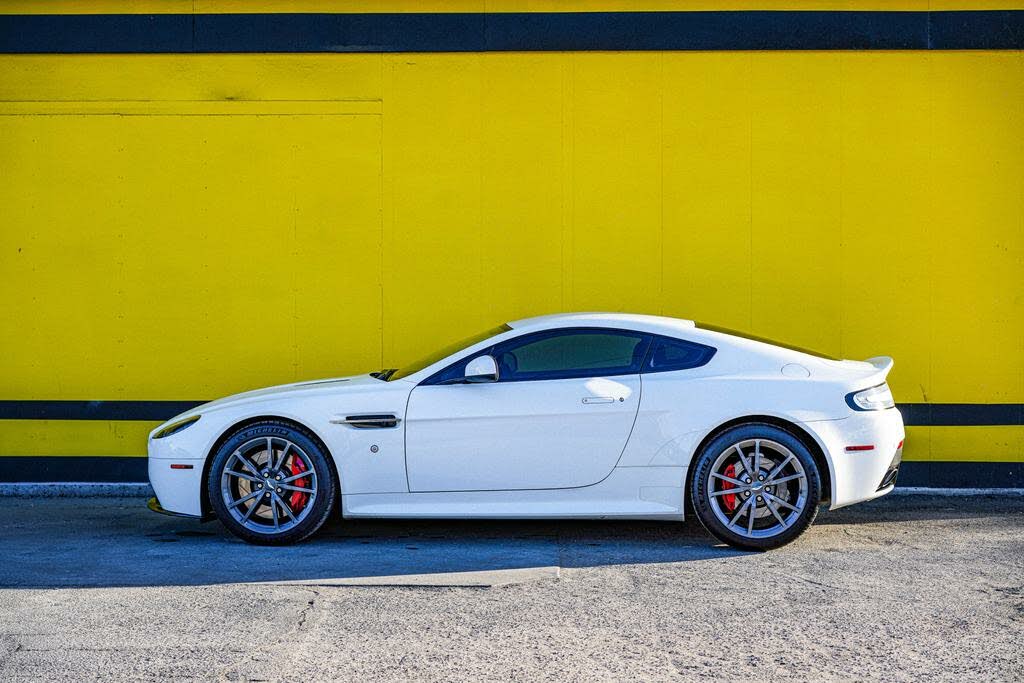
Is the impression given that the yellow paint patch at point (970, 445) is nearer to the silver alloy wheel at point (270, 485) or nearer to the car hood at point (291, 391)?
the car hood at point (291, 391)

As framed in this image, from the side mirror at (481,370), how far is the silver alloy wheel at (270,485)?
105 centimetres

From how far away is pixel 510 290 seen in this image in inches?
351

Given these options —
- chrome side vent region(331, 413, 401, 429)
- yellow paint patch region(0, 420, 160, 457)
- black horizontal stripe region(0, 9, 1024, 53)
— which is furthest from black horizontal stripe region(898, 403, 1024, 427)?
yellow paint patch region(0, 420, 160, 457)

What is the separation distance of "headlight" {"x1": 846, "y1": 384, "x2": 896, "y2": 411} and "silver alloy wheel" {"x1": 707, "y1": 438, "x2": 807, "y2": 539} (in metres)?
0.47

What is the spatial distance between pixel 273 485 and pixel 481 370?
54.4 inches

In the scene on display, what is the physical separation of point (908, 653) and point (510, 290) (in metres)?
4.80

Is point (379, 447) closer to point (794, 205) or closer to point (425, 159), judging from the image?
point (425, 159)

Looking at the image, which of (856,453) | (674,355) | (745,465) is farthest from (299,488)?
(856,453)

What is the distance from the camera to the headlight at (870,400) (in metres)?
6.72

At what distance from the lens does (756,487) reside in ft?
21.9

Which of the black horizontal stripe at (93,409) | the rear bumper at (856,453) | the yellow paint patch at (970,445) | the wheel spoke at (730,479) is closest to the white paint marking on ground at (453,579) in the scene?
the wheel spoke at (730,479)

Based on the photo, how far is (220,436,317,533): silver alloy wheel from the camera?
681cm

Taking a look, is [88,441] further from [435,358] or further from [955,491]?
[955,491]

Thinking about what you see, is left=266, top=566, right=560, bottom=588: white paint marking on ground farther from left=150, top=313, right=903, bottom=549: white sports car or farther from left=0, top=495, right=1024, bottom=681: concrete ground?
left=150, top=313, right=903, bottom=549: white sports car
